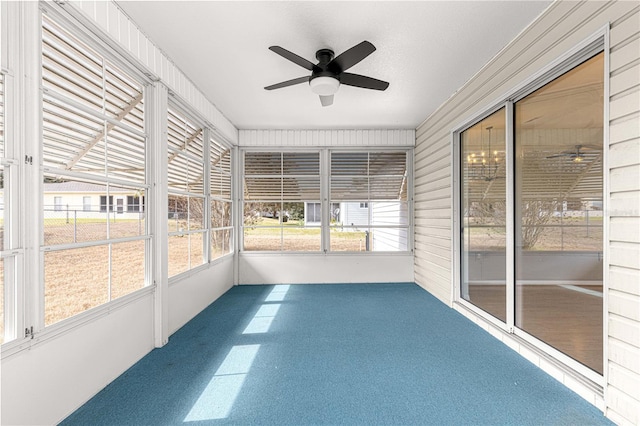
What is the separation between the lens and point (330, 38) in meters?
2.72

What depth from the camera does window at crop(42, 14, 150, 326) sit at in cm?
191

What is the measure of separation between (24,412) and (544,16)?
4496 mm

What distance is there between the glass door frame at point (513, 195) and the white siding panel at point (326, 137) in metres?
1.62

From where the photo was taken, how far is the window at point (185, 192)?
3.39m

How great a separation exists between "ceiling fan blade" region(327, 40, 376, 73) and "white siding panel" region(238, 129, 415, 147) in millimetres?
2973

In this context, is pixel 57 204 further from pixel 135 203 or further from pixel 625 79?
pixel 625 79

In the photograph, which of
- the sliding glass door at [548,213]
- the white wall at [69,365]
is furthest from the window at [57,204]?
the sliding glass door at [548,213]

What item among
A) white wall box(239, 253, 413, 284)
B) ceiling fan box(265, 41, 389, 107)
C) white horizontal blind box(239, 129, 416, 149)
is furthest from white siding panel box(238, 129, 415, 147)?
ceiling fan box(265, 41, 389, 107)

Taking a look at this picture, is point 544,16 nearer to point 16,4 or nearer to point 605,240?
point 605,240

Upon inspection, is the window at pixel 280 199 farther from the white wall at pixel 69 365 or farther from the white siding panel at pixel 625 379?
the white siding panel at pixel 625 379

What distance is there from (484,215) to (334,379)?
8.42 feet

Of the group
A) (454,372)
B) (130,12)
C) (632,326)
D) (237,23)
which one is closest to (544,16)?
(632,326)

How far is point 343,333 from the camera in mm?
3240

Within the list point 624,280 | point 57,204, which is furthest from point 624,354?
point 57,204
